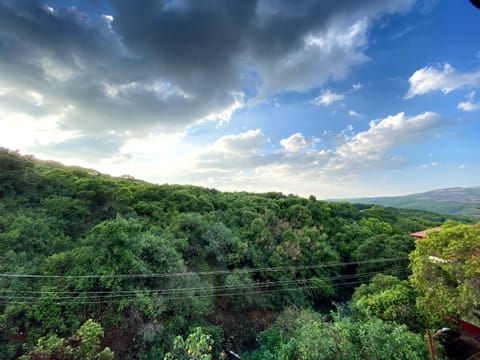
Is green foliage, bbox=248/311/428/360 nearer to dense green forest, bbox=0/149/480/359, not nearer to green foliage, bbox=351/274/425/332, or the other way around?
dense green forest, bbox=0/149/480/359

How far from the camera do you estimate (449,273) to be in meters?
7.79

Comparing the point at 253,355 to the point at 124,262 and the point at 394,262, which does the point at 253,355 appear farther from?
the point at 394,262


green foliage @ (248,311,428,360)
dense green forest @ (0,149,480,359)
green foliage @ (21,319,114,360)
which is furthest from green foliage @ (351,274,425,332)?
green foliage @ (21,319,114,360)

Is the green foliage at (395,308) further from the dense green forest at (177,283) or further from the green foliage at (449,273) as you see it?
the green foliage at (449,273)

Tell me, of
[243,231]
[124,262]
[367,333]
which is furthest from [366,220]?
[124,262]

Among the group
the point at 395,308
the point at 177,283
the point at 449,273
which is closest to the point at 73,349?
the point at 177,283

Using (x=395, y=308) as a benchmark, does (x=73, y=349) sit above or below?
above

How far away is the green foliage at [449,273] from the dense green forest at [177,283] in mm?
115

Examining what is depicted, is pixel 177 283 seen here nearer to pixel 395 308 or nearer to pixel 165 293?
pixel 165 293

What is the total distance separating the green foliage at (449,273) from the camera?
693 centimetres

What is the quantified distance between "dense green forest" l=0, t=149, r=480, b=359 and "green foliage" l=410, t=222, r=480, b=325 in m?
0.11

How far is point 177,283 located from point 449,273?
10.7 metres

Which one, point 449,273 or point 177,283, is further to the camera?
point 177,283

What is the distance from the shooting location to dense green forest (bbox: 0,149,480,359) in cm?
684
